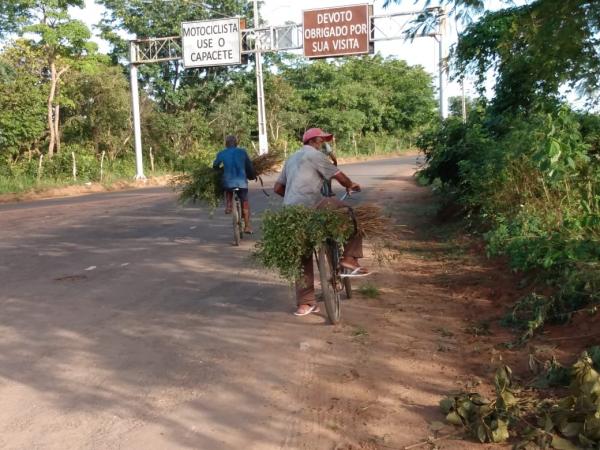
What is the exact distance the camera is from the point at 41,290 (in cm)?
801

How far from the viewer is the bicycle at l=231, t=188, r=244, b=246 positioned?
11.0m

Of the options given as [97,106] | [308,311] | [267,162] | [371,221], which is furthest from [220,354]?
[97,106]

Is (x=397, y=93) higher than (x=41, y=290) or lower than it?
higher

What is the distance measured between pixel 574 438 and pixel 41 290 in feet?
20.5

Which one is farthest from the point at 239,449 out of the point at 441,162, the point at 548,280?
the point at 441,162

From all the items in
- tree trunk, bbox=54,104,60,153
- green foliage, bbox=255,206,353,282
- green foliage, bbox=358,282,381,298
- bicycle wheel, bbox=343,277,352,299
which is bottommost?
green foliage, bbox=358,282,381,298

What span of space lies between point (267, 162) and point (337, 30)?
14538 millimetres

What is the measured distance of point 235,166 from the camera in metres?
11.1

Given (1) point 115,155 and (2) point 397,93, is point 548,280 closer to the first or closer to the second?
(1) point 115,155

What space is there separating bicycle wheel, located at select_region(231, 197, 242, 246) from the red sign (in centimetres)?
1490

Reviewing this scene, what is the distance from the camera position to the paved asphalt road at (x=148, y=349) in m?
4.15

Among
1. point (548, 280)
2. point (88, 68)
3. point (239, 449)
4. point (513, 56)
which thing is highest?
point (88, 68)

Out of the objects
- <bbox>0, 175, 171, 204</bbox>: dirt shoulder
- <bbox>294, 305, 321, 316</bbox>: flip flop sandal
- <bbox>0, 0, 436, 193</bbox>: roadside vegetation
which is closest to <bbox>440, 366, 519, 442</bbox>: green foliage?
<bbox>294, 305, 321, 316</bbox>: flip flop sandal

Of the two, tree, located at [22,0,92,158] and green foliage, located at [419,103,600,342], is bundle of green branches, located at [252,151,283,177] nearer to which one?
green foliage, located at [419,103,600,342]
